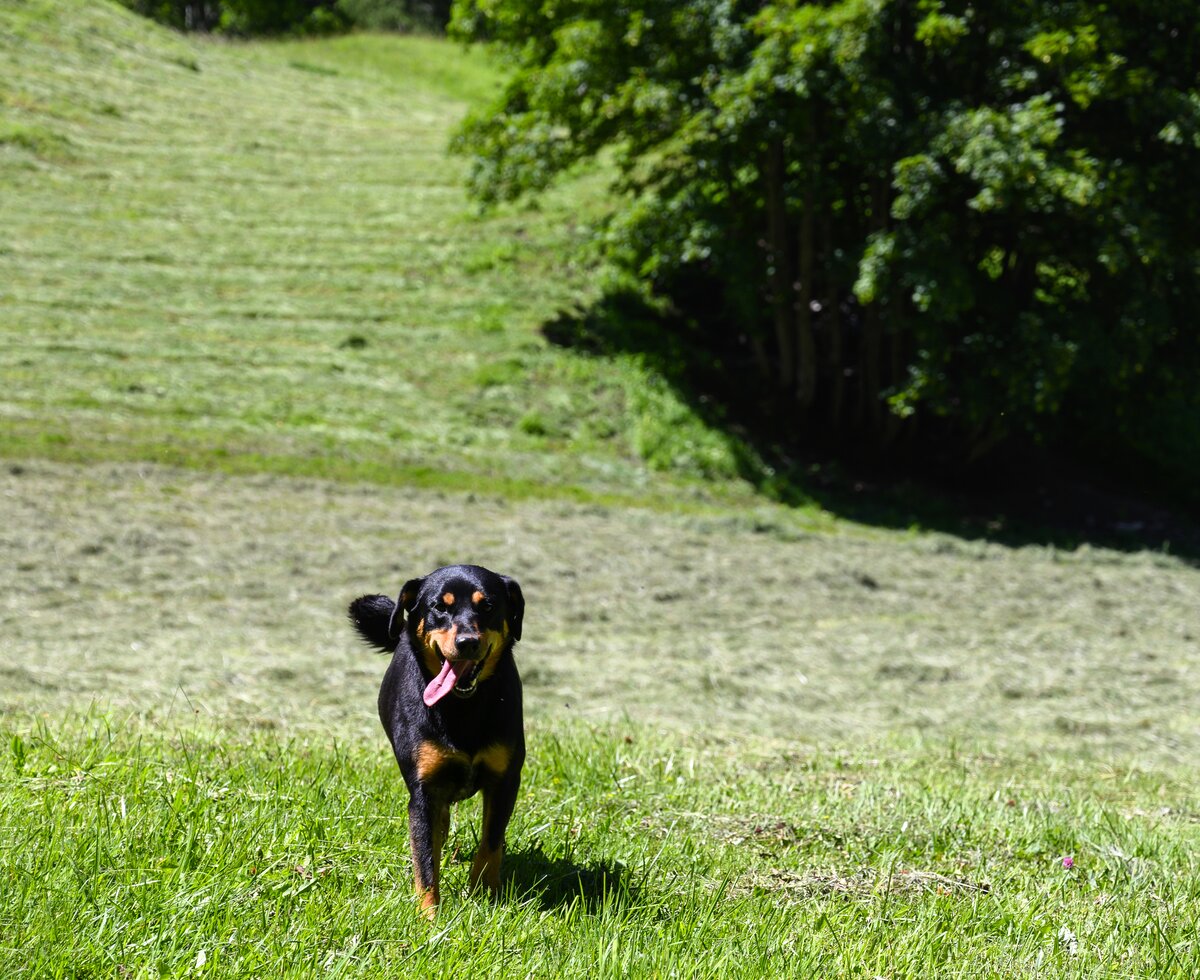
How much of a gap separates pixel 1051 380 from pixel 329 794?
1307 cm

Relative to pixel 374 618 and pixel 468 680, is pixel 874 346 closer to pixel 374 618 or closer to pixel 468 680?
pixel 374 618

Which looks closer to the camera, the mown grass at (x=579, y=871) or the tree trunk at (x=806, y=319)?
the mown grass at (x=579, y=871)

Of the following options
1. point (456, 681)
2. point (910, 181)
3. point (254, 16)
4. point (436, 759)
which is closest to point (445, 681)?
point (456, 681)

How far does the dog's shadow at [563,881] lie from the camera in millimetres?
3318

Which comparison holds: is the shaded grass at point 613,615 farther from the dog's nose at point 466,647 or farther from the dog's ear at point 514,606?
the dog's nose at point 466,647

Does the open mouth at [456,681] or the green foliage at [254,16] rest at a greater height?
the green foliage at [254,16]

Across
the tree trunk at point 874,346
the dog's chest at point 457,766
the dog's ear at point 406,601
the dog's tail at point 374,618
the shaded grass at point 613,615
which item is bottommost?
the shaded grass at point 613,615

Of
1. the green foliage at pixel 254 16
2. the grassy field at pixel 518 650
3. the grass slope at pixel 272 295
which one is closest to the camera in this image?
the grassy field at pixel 518 650

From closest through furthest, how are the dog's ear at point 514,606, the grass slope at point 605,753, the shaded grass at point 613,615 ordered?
the grass slope at point 605,753 → the dog's ear at point 514,606 → the shaded grass at point 613,615

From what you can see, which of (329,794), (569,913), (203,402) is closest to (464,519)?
(203,402)

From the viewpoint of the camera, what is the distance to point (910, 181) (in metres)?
14.8

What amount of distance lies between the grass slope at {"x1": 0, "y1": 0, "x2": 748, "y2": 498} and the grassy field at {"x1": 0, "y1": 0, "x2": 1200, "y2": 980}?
94 millimetres

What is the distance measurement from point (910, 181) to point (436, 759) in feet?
43.0

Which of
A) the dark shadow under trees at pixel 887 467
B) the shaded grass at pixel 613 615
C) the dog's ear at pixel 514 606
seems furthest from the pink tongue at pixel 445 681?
the dark shadow under trees at pixel 887 467
